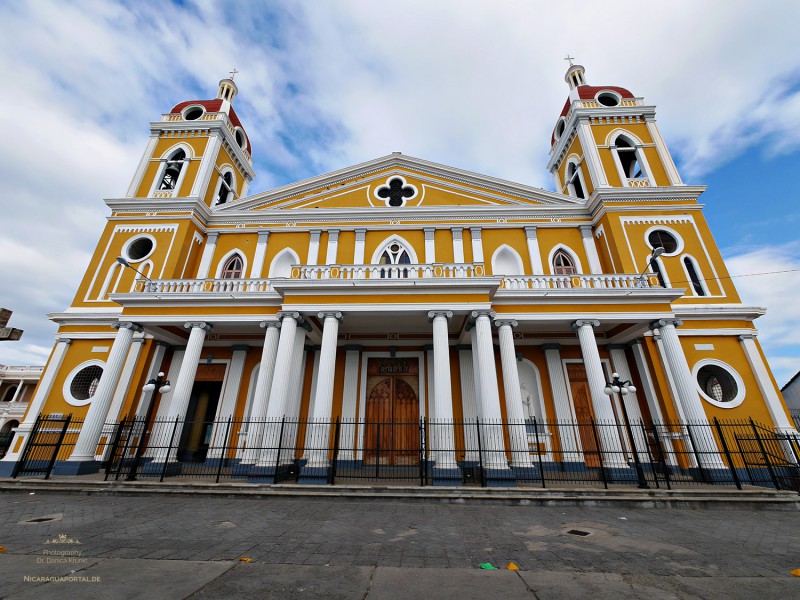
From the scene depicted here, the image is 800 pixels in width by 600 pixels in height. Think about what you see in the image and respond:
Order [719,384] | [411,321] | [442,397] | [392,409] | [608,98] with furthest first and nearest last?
[608,98] < [392,409] < [719,384] < [411,321] < [442,397]

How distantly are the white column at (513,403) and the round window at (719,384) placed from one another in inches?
289

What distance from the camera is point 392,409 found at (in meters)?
14.1

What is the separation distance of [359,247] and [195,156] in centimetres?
1045

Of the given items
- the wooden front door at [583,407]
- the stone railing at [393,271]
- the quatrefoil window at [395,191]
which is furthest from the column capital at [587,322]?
the quatrefoil window at [395,191]

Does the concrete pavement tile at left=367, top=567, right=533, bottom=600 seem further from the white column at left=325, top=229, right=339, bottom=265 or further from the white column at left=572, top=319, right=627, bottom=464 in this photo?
the white column at left=325, top=229, right=339, bottom=265

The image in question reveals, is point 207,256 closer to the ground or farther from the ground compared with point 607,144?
closer to the ground

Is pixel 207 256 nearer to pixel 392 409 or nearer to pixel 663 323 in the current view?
pixel 392 409

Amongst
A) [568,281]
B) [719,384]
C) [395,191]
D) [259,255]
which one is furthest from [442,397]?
[395,191]

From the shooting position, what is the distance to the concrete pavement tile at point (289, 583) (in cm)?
336

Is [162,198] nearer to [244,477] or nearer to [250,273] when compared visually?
[250,273]

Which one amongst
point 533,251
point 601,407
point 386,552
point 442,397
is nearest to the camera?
point 386,552

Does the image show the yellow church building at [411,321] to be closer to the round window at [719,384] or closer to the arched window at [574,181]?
the round window at [719,384]

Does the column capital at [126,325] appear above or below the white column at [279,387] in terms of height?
above

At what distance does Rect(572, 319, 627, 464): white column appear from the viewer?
1054 centimetres
